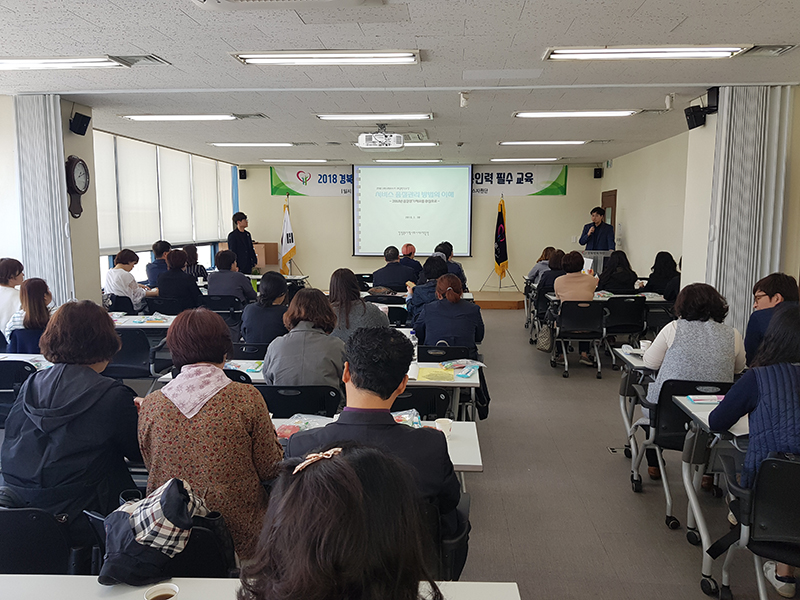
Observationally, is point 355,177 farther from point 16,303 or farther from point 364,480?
point 364,480

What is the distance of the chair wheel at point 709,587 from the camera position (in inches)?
109

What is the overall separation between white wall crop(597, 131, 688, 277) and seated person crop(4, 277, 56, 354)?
7694mm

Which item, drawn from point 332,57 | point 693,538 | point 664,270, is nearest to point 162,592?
point 693,538

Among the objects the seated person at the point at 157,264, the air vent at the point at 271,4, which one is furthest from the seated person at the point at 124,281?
the air vent at the point at 271,4

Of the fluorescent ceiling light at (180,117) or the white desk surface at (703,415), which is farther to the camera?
the fluorescent ceiling light at (180,117)

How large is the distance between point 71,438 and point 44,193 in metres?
4.63

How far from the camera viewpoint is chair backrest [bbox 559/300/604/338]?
671 cm

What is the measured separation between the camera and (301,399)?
3.29 meters

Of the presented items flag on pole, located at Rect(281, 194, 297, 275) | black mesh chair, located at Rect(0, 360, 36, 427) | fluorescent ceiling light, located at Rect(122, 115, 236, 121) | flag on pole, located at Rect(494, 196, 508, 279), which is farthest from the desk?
flag on pole, located at Rect(281, 194, 297, 275)

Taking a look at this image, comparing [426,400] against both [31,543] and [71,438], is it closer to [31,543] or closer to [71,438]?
[71,438]

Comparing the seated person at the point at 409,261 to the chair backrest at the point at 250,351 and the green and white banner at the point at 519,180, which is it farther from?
the green and white banner at the point at 519,180

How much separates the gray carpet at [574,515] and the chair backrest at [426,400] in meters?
0.71

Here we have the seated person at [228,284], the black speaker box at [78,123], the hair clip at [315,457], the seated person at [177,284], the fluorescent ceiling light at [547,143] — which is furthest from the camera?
the fluorescent ceiling light at [547,143]

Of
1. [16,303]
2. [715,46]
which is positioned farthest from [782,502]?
[16,303]
